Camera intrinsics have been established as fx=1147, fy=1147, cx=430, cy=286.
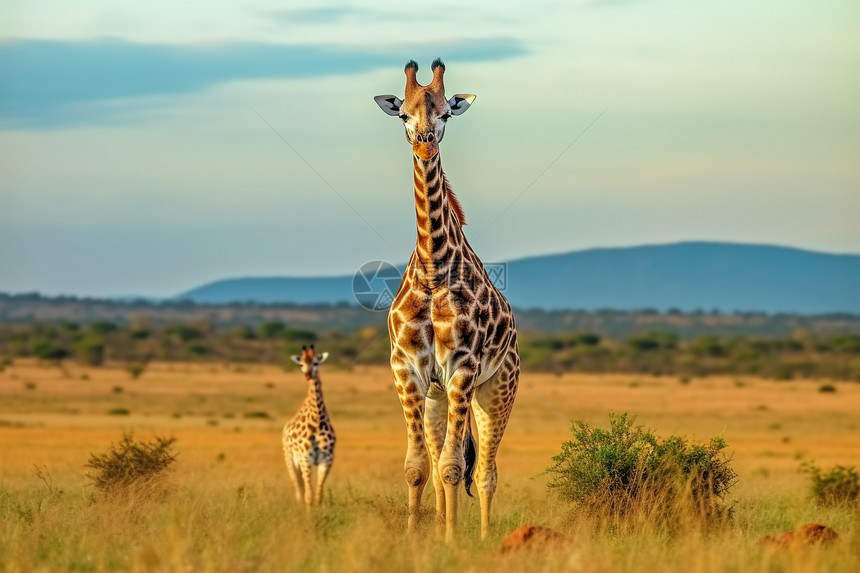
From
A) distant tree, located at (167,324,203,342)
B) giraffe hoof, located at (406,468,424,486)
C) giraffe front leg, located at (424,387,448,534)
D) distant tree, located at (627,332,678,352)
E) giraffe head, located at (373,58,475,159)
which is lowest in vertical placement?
giraffe hoof, located at (406,468,424,486)

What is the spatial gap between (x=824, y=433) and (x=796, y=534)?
24208 mm

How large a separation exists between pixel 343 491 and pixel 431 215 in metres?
6.57

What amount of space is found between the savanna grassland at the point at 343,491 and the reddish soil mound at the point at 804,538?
7.5 inches

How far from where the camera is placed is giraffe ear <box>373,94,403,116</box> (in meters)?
9.61

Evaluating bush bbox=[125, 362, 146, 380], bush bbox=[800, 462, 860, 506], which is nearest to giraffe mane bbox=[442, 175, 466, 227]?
bush bbox=[800, 462, 860, 506]

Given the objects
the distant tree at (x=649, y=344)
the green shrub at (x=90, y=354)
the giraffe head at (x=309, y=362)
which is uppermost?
the distant tree at (x=649, y=344)

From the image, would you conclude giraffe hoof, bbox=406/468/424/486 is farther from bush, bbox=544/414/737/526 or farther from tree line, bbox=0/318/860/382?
tree line, bbox=0/318/860/382

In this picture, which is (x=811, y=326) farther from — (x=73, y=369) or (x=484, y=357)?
(x=484, y=357)

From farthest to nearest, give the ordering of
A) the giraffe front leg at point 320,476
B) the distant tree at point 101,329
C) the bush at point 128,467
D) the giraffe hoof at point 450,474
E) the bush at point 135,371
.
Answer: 1. the distant tree at point 101,329
2. the bush at point 135,371
3. the giraffe front leg at point 320,476
4. the bush at point 128,467
5. the giraffe hoof at point 450,474

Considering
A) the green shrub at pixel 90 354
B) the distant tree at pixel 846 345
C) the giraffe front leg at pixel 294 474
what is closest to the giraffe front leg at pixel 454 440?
the giraffe front leg at pixel 294 474

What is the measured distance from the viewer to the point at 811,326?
443ft

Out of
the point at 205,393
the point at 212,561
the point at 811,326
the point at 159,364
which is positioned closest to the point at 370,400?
the point at 205,393

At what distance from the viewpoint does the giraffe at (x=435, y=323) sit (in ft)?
31.4

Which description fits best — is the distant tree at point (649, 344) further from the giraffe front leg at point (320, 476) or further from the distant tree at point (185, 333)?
the giraffe front leg at point (320, 476)
